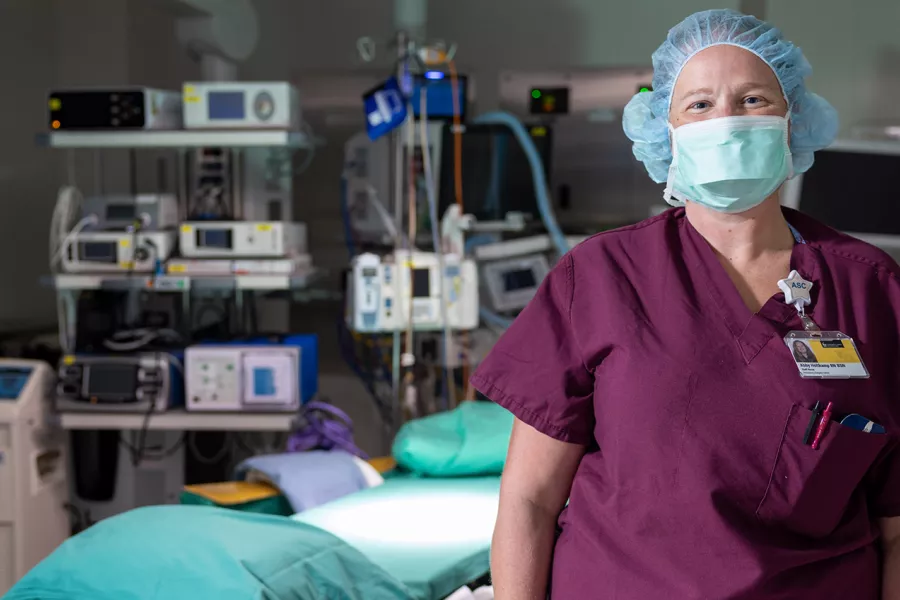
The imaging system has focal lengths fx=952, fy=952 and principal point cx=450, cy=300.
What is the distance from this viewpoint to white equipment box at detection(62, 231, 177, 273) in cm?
361

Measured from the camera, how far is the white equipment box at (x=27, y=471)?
11.0ft

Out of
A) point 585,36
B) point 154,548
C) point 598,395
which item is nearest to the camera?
point 598,395

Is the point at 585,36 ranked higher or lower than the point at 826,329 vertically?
higher

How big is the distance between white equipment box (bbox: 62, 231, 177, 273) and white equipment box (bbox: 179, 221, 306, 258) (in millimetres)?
106

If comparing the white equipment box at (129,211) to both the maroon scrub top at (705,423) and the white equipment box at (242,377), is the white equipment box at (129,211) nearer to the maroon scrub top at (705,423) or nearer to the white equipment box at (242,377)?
the white equipment box at (242,377)

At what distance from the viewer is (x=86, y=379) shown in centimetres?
354

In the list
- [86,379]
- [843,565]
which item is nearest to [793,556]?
[843,565]

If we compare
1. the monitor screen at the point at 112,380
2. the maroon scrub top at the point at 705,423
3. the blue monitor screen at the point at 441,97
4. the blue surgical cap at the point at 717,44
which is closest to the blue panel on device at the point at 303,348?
the monitor screen at the point at 112,380

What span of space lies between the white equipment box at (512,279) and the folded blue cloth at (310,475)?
3.70 ft

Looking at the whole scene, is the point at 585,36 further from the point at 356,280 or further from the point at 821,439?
the point at 821,439

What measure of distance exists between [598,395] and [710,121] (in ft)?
1.38

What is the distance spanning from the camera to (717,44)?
1354 mm

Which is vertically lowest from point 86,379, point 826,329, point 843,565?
point 86,379

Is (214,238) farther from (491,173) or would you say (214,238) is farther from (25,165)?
(25,165)
